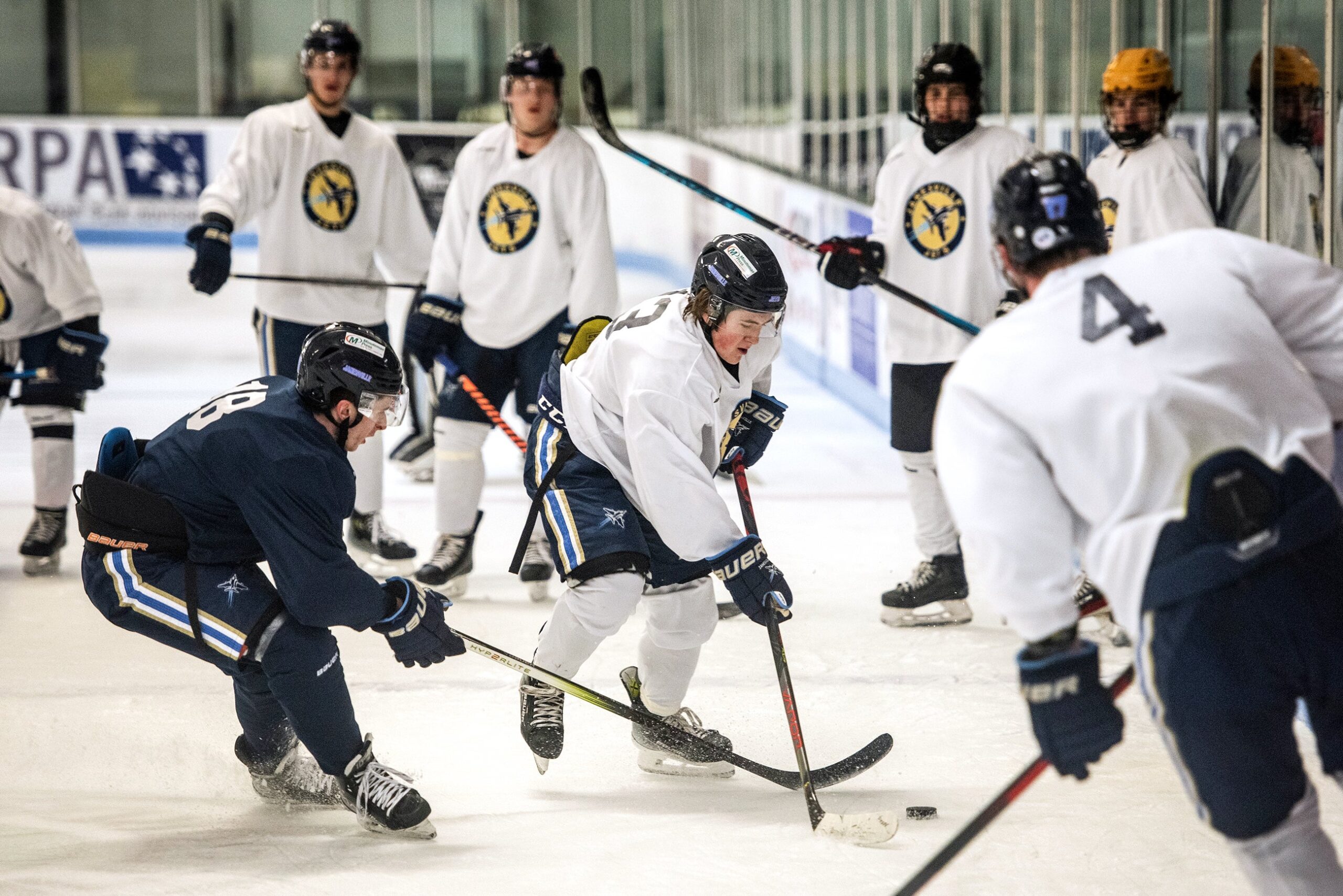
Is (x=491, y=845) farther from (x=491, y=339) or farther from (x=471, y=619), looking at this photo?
(x=491, y=339)

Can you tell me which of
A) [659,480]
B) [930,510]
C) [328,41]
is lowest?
[930,510]

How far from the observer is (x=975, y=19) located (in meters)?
5.34

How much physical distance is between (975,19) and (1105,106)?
190 centimetres

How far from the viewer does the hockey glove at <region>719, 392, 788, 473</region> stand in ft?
9.34

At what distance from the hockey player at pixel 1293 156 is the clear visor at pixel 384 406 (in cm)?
187

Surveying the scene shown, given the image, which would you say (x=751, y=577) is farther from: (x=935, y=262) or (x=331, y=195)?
(x=331, y=195)

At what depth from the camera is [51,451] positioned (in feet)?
13.6

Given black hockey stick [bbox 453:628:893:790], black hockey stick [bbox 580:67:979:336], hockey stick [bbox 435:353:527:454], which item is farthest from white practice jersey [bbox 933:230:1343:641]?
hockey stick [bbox 435:353:527:454]

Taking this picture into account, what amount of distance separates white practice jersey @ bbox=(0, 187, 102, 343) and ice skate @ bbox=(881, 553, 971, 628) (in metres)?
2.21

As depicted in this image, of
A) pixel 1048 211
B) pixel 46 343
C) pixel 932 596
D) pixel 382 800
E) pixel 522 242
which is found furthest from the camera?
pixel 46 343

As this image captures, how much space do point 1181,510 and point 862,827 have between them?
1025 millimetres

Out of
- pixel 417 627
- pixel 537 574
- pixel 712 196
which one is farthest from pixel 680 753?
pixel 712 196

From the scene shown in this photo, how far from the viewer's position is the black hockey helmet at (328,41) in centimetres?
414

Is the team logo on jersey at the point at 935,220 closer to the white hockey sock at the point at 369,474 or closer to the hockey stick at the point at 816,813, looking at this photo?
the hockey stick at the point at 816,813
